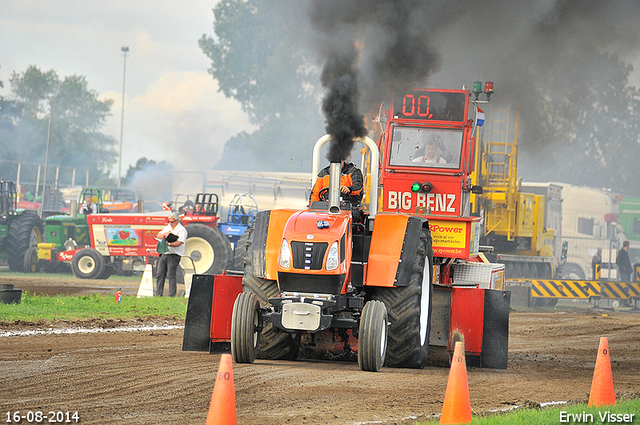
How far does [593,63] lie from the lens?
18484 mm

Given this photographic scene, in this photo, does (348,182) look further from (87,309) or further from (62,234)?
(62,234)

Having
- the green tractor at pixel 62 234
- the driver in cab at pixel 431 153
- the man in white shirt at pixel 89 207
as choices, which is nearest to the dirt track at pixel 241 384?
the driver in cab at pixel 431 153

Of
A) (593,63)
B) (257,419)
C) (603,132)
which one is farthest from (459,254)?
(603,132)

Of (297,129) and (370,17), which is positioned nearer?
(370,17)

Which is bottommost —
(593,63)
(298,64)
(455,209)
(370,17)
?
(455,209)

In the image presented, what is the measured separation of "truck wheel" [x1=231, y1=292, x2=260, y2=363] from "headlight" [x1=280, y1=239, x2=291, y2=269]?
1.41 ft

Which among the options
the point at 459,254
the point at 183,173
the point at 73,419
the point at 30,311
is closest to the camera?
the point at 73,419

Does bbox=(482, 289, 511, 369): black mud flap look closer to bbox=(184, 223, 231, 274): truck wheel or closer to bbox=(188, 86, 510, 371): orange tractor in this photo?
bbox=(188, 86, 510, 371): orange tractor

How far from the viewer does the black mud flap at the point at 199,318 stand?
9.03 metres

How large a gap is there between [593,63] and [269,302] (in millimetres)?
12926

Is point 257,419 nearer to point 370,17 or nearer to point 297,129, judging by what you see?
point 370,17

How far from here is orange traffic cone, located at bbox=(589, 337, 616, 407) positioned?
699 cm

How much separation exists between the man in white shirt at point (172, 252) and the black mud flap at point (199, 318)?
7.38m

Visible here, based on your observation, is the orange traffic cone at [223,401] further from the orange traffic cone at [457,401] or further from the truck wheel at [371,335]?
the truck wheel at [371,335]
